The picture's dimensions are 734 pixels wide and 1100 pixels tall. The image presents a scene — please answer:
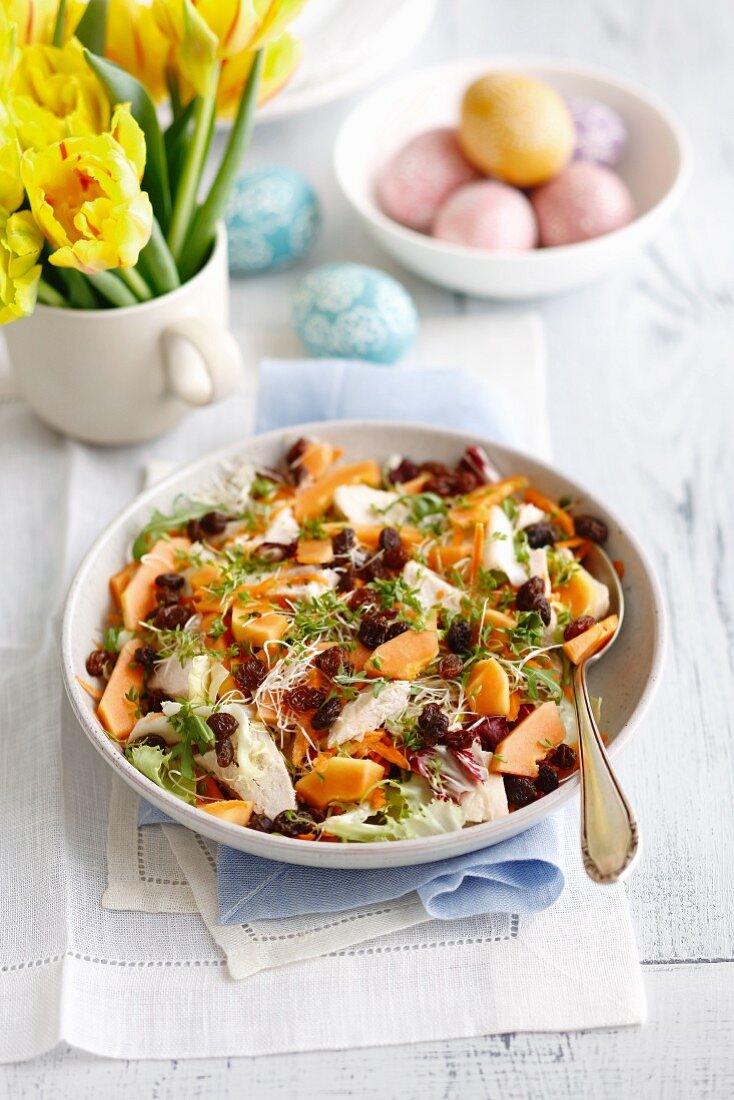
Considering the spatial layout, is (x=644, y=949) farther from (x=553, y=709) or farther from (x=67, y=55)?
(x=67, y=55)

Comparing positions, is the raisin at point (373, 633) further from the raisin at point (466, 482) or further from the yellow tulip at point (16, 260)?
the yellow tulip at point (16, 260)

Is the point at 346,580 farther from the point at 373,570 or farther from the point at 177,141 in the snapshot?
the point at 177,141

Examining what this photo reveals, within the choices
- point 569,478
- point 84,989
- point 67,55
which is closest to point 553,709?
point 569,478

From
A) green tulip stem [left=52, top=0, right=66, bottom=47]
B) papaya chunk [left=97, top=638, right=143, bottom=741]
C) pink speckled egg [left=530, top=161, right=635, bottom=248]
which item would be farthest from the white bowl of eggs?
papaya chunk [left=97, top=638, right=143, bottom=741]

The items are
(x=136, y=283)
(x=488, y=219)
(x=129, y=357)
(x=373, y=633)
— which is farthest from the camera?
(x=488, y=219)

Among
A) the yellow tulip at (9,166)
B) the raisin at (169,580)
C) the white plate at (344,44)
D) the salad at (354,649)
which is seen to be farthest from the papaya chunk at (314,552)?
the white plate at (344,44)

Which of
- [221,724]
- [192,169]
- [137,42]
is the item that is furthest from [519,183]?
[221,724]
